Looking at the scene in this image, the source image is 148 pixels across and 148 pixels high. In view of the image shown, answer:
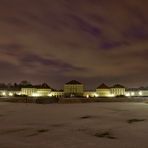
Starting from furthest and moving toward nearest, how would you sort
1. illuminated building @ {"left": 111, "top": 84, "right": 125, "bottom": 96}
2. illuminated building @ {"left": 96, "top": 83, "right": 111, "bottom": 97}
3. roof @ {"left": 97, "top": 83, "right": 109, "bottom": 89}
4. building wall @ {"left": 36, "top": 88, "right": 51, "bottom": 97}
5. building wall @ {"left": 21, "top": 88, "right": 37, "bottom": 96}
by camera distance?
roof @ {"left": 97, "top": 83, "right": 109, "bottom": 89} → building wall @ {"left": 21, "top": 88, "right": 37, "bottom": 96} → illuminated building @ {"left": 111, "top": 84, "right": 125, "bottom": 96} → building wall @ {"left": 36, "top": 88, "right": 51, "bottom": 97} → illuminated building @ {"left": 96, "top": 83, "right": 111, "bottom": 97}

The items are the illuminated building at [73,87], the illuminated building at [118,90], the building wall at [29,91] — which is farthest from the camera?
the illuminated building at [73,87]

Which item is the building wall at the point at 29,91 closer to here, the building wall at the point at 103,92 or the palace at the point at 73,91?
the palace at the point at 73,91

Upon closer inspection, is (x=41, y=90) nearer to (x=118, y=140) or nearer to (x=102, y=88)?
(x=102, y=88)

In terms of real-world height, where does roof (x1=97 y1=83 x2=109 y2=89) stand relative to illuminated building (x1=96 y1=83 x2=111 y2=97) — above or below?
above

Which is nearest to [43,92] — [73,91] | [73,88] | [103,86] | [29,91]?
[29,91]

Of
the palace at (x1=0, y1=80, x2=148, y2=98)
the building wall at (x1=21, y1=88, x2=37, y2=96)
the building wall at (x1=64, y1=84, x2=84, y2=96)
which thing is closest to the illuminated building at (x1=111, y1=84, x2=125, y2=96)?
the palace at (x1=0, y1=80, x2=148, y2=98)

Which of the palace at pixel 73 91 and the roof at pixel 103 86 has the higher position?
the roof at pixel 103 86

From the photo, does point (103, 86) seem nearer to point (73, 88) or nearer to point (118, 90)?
point (118, 90)

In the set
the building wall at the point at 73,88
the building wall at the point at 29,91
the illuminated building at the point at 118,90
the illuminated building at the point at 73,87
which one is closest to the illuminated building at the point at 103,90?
the illuminated building at the point at 118,90

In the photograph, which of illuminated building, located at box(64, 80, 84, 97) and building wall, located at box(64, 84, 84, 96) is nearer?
building wall, located at box(64, 84, 84, 96)

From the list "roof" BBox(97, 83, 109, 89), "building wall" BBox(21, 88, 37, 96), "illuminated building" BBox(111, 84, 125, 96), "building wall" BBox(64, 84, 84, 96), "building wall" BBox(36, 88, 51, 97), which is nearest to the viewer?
"building wall" BBox(36, 88, 51, 97)

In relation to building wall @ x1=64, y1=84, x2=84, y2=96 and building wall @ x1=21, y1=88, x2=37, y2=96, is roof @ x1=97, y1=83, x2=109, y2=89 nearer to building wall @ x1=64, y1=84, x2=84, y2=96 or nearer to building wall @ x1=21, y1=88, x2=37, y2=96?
building wall @ x1=64, y1=84, x2=84, y2=96

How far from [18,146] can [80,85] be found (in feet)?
362

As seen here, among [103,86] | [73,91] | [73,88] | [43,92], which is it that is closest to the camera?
[43,92]
